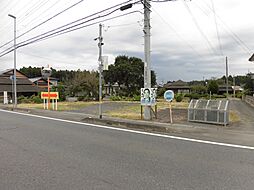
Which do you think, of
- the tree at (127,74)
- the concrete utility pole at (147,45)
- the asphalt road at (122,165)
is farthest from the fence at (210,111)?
the tree at (127,74)

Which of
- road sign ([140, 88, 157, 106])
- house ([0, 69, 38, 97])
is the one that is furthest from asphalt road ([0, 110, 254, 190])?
house ([0, 69, 38, 97])

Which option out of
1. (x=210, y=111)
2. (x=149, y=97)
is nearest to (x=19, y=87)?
(x=149, y=97)

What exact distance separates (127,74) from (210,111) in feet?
190

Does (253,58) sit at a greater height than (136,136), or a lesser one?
greater

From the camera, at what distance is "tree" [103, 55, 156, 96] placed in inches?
2817

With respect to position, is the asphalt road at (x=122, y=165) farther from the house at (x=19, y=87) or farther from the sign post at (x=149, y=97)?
the house at (x=19, y=87)

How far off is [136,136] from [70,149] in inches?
129

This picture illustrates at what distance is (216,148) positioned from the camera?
852 cm

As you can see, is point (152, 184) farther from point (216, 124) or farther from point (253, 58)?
point (253, 58)

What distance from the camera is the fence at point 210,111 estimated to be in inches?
533

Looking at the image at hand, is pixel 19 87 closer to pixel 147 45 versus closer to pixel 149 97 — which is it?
pixel 147 45

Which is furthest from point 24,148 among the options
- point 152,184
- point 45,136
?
point 152,184

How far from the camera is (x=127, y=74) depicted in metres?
71.3

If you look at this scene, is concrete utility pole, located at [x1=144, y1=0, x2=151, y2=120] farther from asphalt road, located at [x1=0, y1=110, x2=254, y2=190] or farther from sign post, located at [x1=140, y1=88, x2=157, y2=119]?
asphalt road, located at [x1=0, y1=110, x2=254, y2=190]
